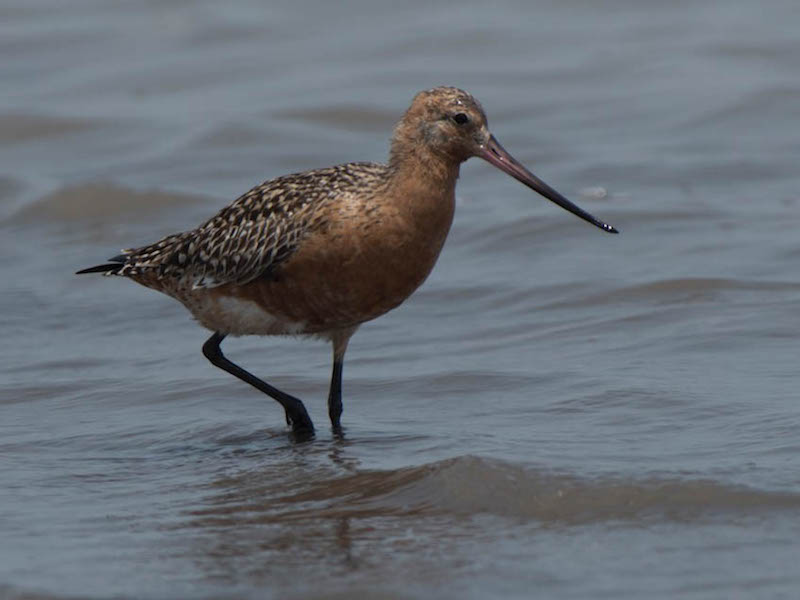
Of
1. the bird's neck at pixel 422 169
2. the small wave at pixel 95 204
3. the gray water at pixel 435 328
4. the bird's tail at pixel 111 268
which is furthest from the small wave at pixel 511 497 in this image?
the small wave at pixel 95 204

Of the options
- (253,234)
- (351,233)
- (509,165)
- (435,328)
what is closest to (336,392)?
(253,234)

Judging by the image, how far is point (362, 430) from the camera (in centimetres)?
834

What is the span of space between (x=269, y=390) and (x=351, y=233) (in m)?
1.13

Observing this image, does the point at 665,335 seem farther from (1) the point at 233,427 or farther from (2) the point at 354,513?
(2) the point at 354,513

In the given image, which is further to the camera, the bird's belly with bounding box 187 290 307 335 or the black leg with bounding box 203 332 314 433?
the black leg with bounding box 203 332 314 433

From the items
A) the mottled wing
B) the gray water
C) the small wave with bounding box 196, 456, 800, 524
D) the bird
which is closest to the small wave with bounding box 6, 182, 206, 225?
the gray water

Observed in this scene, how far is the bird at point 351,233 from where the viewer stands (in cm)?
781

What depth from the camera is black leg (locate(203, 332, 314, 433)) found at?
8.40 metres

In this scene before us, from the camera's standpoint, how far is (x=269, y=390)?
8586mm

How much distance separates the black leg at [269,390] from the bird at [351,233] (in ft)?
0.03

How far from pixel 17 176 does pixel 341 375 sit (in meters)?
6.35

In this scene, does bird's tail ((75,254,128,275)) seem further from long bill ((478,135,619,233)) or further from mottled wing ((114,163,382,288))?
long bill ((478,135,619,233))

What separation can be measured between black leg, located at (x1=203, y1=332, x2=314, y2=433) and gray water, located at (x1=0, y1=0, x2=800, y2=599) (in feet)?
0.56

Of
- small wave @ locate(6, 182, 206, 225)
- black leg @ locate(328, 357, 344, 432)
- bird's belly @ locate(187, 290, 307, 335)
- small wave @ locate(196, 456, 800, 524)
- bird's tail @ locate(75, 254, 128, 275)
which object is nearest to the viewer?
small wave @ locate(196, 456, 800, 524)
